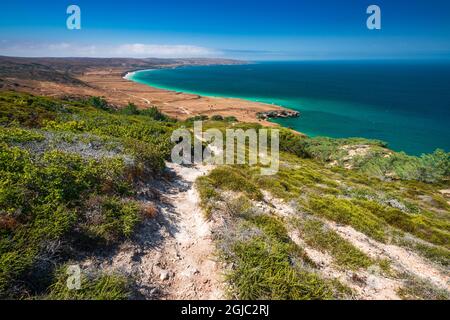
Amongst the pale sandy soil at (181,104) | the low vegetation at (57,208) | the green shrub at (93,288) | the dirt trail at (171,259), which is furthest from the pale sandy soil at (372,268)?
the pale sandy soil at (181,104)

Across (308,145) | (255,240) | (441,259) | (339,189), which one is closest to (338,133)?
(308,145)

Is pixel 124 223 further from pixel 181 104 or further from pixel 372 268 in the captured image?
pixel 181 104

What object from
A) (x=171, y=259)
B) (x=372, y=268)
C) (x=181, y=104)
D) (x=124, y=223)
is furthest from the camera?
(x=181, y=104)

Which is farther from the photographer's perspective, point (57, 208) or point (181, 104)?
point (181, 104)

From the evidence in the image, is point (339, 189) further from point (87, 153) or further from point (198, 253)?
point (87, 153)

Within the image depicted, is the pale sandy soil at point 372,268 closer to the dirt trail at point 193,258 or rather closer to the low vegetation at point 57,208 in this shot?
the dirt trail at point 193,258

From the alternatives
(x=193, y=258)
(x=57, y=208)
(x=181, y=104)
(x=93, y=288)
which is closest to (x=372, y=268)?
(x=193, y=258)

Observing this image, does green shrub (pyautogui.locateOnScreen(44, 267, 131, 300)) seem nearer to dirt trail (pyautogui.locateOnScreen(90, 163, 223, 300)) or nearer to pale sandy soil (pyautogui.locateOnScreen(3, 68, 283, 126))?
dirt trail (pyautogui.locateOnScreen(90, 163, 223, 300))

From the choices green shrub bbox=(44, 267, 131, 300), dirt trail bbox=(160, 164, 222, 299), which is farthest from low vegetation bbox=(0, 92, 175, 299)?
dirt trail bbox=(160, 164, 222, 299)
